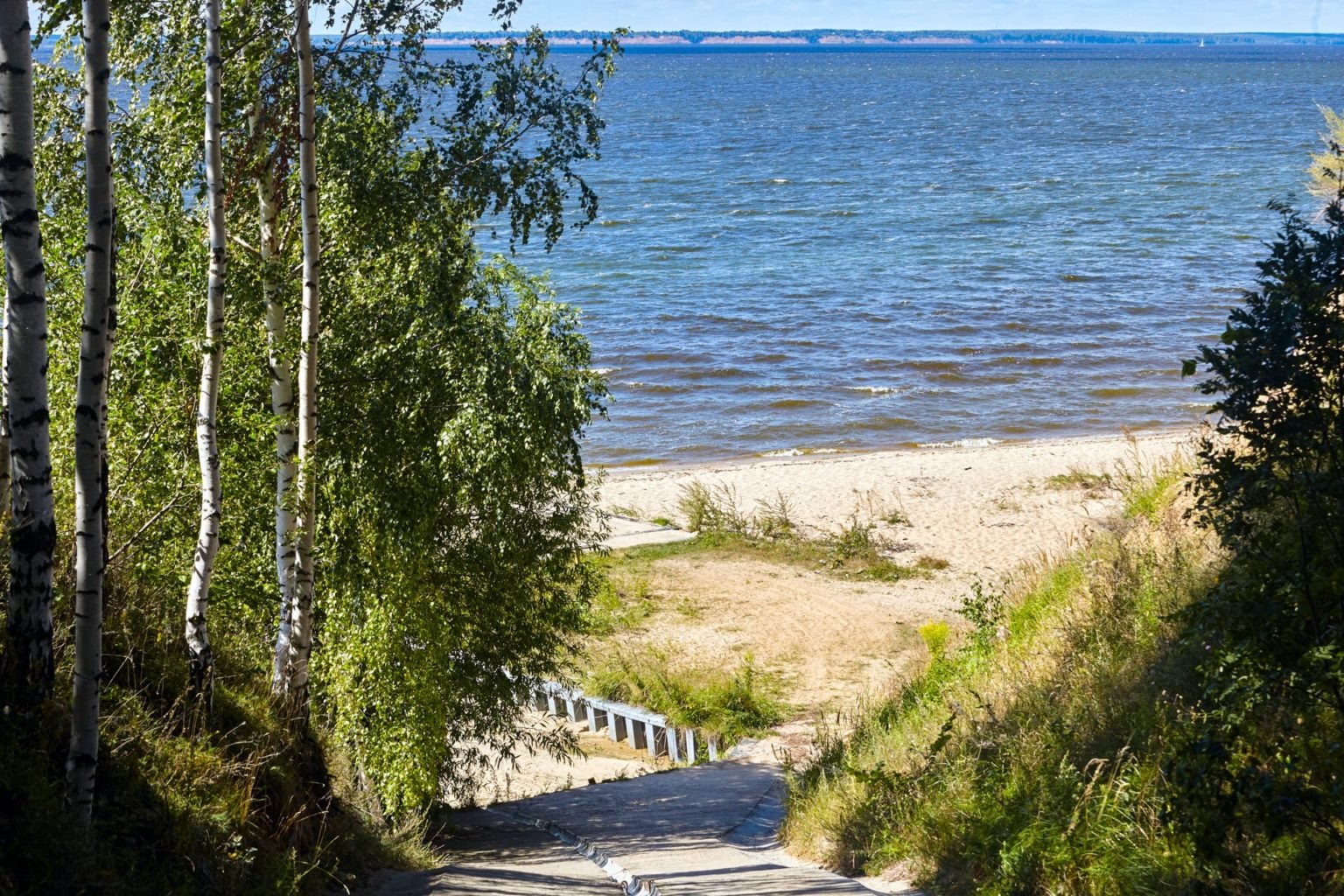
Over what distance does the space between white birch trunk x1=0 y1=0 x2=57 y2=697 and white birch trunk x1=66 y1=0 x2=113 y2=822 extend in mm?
210

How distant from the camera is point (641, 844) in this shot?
11.7m

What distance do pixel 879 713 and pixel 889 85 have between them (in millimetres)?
192641

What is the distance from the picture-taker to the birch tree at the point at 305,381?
10281 millimetres

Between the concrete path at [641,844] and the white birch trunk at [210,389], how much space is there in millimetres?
2060

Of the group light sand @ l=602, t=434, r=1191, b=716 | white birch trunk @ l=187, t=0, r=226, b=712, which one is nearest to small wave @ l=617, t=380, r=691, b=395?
light sand @ l=602, t=434, r=1191, b=716

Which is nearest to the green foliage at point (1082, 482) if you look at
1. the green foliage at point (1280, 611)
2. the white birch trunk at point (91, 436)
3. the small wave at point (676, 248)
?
the green foliage at point (1280, 611)

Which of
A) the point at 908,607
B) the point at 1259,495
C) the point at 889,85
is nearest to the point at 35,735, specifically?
the point at 1259,495

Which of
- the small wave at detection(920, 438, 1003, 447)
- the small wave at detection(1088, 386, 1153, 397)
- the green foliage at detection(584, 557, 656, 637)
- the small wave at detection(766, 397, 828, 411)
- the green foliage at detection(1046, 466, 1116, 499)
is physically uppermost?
the small wave at detection(1088, 386, 1153, 397)

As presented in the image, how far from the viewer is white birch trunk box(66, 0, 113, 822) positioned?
670 centimetres

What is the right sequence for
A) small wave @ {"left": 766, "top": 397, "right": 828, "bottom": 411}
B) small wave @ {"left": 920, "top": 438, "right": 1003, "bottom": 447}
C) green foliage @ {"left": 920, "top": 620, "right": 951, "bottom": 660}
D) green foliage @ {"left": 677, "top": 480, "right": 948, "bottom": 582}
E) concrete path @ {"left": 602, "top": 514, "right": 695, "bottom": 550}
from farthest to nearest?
small wave @ {"left": 766, "top": 397, "right": 828, "bottom": 411}
small wave @ {"left": 920, "top": 438, "right": 1003, "bottom": 447}
concrete path @ {"left": 602, "top": 514, "right": 695, "bottom": 550}
green foliage @ {"left": 677, "top": 480, "right": 948, "bottom": 582}
green foliage @ {"left": 920, "top": 620, "right": 951, "bottom": 660}

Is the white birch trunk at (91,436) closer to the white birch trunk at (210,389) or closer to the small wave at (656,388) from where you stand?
the white birch trunk at (210,389)

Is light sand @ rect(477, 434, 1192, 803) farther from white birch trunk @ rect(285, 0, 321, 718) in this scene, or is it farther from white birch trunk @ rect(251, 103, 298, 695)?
white birch trunk @ rect(251, 103, 298, 695)

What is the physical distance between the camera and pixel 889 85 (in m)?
196

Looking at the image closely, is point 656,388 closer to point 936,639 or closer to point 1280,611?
point 936,639
